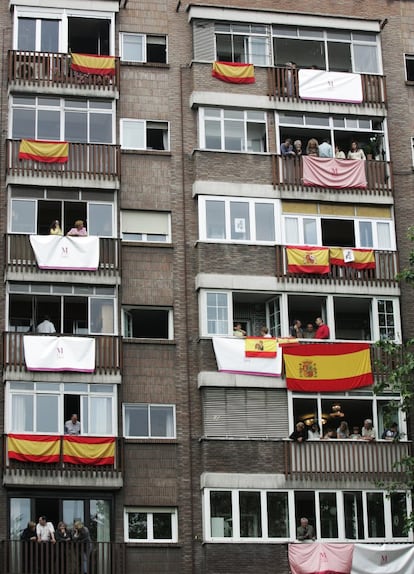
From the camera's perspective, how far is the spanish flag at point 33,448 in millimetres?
50625

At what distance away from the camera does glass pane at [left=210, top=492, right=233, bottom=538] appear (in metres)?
51.6

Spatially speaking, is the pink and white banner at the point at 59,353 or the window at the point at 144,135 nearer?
the pink and white banner at the point at 59,353

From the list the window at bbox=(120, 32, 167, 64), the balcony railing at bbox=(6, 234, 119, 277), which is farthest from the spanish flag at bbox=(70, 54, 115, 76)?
the balcony railing at bbox=(6, 234, 119, 277)

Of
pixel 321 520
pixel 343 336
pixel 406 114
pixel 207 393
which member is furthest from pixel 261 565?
pixel 406 114

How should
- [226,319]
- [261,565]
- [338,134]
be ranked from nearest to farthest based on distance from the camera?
1. [261,565]
2. [226,319]
3. [338,134]

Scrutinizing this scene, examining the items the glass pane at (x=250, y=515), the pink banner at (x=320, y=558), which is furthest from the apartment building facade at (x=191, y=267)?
the pink banner at (x=320, y=558)

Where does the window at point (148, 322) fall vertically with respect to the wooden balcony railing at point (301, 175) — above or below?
below

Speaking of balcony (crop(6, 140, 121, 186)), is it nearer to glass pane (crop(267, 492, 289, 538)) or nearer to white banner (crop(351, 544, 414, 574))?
glass pane (crop(267, 492, 289, 538))

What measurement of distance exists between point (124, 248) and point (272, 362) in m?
6.86

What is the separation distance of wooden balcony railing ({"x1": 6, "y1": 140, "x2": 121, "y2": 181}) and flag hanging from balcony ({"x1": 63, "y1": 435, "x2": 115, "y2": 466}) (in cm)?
999

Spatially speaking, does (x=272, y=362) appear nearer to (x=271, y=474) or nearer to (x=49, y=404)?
(x=271, y=474)

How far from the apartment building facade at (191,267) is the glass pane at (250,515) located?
0.05m

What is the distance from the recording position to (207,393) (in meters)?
53.1

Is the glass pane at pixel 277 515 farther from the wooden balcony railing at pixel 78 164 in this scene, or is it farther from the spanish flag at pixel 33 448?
the wooden balcony railing at pixel 78 164
